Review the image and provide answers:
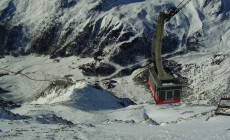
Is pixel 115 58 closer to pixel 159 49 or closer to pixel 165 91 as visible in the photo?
pixel 159 49

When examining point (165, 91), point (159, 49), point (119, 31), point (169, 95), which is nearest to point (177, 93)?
point (169, 95)

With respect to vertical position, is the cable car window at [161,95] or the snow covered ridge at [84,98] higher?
the cable car window at [161,95]

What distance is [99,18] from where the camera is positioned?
194 meters

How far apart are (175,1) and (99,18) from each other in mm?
29330

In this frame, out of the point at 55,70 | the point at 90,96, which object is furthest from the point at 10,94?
the point at 90,96

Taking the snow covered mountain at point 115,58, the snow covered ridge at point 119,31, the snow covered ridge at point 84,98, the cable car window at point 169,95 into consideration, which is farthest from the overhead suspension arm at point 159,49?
the snow covered ridge at point 119,31

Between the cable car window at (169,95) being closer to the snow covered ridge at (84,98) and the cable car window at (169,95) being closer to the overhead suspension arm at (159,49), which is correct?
the overhead suspension arm at (159,49)

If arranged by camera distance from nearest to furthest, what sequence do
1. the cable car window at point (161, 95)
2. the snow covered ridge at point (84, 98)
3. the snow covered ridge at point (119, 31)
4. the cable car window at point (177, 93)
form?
the cable car window at point (161, 95)
the cable car window at point (177, 93)
the snow covered ridge at point (84, 98)
the snow covered ridge at point (119, 31)

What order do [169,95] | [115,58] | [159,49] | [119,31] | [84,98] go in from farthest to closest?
[119,31] < [115,58] < [84,98] < [159,49] < [169,95]

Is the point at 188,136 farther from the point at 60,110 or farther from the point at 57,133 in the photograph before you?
the point at 60,110

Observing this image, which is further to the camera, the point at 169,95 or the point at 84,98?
the point at 84,98

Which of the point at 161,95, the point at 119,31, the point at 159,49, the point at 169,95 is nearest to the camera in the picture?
the point at 161,95

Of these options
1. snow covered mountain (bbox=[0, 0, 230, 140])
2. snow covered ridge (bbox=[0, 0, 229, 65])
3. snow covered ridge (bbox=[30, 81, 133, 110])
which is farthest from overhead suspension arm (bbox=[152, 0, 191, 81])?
snow covered ridge (bbox=[0, 0, 229, 65])

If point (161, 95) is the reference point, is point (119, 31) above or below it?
below
